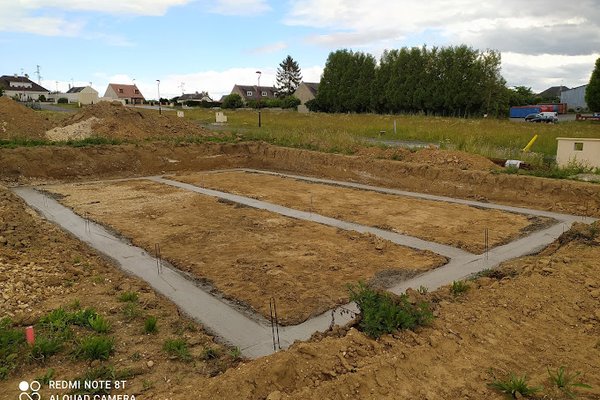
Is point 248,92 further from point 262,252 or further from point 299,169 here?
point 262,252

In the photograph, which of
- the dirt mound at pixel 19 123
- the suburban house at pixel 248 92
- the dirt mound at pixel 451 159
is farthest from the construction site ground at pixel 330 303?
the suburban house at pixel 248 92

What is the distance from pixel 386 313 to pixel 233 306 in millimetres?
2103

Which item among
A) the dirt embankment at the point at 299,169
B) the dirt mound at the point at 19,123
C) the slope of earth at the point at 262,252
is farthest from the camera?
the dirt mound at the point at 19,123

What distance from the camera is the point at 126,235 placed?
27.2 ft

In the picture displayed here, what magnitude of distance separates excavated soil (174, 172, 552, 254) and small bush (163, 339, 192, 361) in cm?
507

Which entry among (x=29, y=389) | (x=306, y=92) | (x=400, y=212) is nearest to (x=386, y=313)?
(x=29, y=389)

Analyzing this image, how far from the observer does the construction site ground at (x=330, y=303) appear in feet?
11.3

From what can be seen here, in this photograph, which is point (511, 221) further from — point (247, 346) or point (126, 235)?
point (126, 235)

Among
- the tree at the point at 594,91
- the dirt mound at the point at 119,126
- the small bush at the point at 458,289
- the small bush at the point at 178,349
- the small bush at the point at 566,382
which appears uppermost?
the tree at the point at 594,91

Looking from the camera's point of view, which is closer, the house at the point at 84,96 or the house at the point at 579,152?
the house at the point at 579,152

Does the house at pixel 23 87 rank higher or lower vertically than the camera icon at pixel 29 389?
higher

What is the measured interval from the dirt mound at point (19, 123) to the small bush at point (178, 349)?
1747 centimetres

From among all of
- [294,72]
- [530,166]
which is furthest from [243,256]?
[294,72]

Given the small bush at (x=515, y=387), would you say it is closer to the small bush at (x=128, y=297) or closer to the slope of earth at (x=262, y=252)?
the slope of earth at (x=262, y=252)
